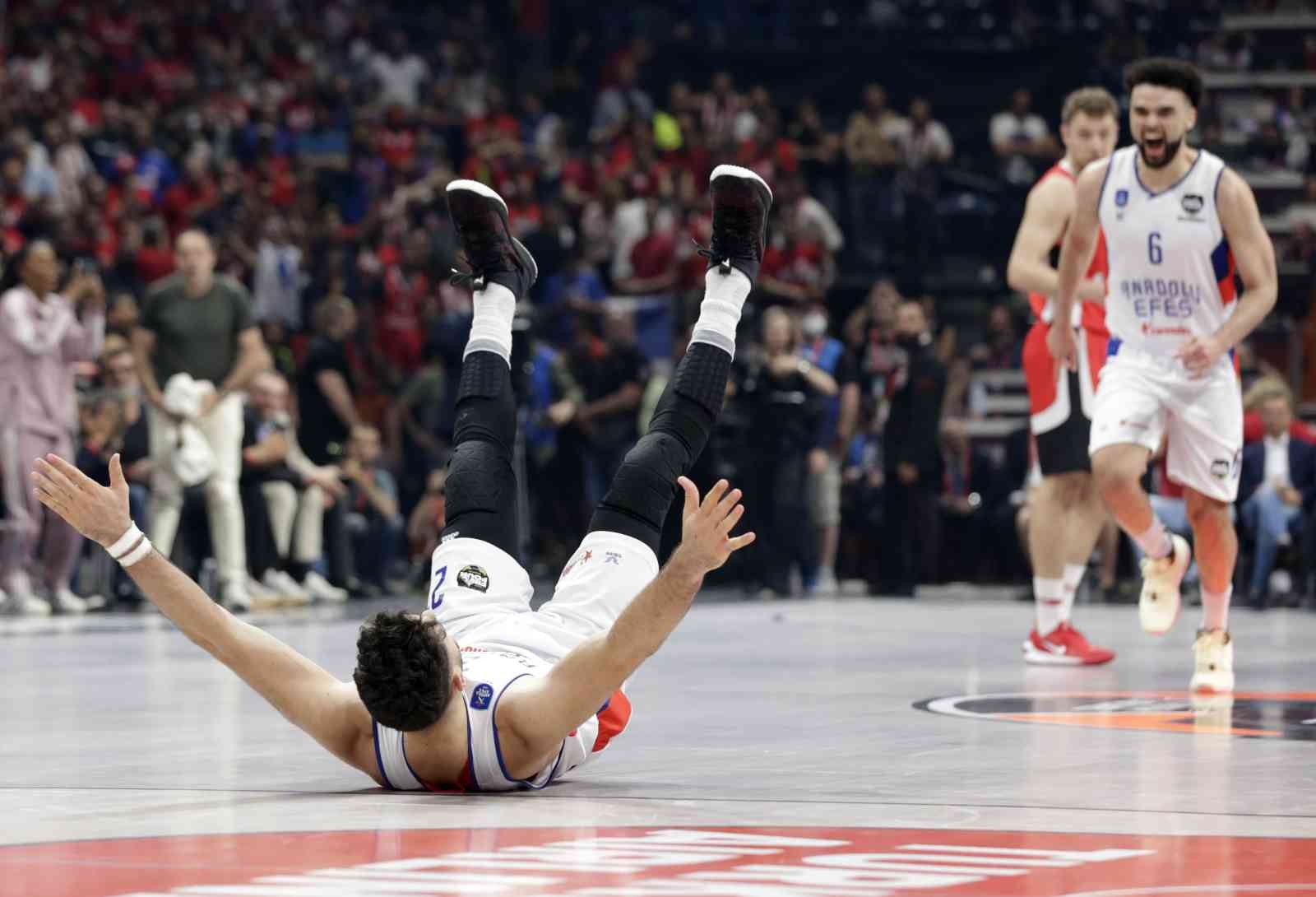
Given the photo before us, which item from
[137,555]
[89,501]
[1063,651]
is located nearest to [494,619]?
[137,555]

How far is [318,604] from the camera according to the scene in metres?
13.4

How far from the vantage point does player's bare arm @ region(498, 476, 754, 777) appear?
4.21m

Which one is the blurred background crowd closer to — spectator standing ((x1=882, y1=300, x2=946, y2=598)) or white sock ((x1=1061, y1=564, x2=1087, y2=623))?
spectator standing ((x1=882, y1=300, x2=946, y2=598))

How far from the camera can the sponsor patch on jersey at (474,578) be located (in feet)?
17.3

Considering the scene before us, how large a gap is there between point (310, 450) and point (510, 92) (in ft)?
31.2

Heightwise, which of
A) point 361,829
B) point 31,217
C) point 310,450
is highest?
point 31,217

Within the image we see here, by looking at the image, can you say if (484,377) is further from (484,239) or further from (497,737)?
(497,737)

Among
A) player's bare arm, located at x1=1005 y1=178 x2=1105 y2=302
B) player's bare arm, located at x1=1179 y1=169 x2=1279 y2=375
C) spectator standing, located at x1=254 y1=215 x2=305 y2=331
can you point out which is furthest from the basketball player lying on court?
spectator standing, located at x1=254 y1=215 x2=305 y2=331

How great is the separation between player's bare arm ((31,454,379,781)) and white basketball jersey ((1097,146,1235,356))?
379 cm

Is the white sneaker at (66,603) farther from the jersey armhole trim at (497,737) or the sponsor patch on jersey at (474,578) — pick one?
the jersey armhole trim at (497,737)

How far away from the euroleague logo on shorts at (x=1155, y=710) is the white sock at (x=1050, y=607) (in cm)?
133

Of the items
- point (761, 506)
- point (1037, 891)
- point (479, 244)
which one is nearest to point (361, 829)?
point (1037, 891)

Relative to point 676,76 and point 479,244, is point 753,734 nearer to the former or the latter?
point 479,244

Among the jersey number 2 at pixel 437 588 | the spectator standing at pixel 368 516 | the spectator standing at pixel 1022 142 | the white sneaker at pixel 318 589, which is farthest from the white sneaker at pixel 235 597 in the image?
the spectator standing at pixel 1022 142
